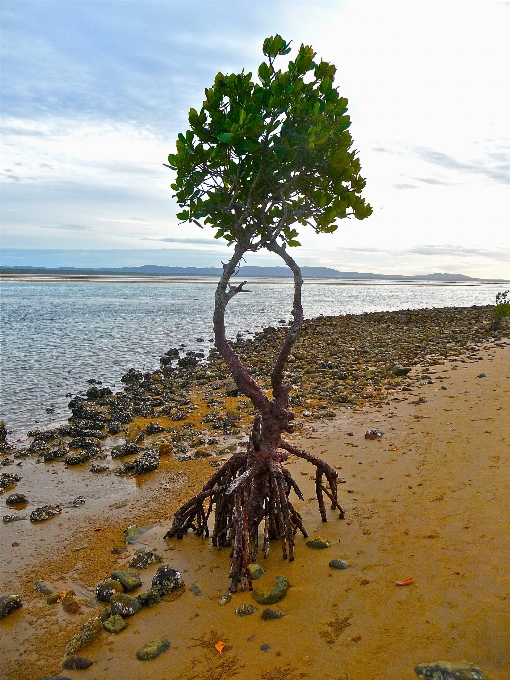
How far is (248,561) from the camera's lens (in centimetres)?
650

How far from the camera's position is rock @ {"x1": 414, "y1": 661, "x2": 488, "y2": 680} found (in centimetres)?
446

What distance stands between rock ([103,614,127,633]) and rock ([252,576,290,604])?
1654 millimetres

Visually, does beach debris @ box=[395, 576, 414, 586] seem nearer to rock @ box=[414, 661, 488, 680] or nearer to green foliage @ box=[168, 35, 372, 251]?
rock @ box=[414, 661, 488, 680]

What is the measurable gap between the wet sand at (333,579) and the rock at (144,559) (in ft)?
0.53

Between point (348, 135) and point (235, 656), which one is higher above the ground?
point (348, 135)

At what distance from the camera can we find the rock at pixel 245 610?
19.5 ft

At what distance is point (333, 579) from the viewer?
6.41 m

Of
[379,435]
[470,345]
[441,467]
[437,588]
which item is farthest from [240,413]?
[470,345]

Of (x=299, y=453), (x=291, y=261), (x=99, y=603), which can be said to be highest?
(x=291, y=261)

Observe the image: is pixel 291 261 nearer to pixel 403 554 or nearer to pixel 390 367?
pixel 403 554

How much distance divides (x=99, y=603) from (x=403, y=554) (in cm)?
423

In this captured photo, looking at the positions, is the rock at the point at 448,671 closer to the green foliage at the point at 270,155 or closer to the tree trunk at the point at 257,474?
the tree trunk at the point at 257,474

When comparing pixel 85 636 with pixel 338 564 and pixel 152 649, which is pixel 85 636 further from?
pixel 338 564

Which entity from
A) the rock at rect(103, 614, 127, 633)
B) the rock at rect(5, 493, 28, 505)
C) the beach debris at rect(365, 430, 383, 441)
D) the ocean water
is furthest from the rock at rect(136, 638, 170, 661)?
the ocean water
